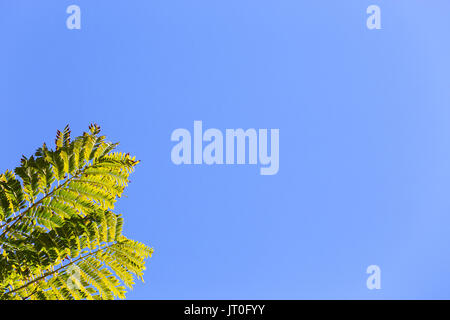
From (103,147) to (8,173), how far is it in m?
1.92

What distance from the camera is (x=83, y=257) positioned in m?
9.02

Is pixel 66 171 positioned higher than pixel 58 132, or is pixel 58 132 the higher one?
pixel 58 132

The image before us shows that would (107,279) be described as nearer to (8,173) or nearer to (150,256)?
(150,256)

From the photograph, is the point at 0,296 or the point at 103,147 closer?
the point at 0,296

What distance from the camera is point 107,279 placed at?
8.69 m

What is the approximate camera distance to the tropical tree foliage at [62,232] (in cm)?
876

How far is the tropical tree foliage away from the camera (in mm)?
8758

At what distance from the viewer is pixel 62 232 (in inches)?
351
